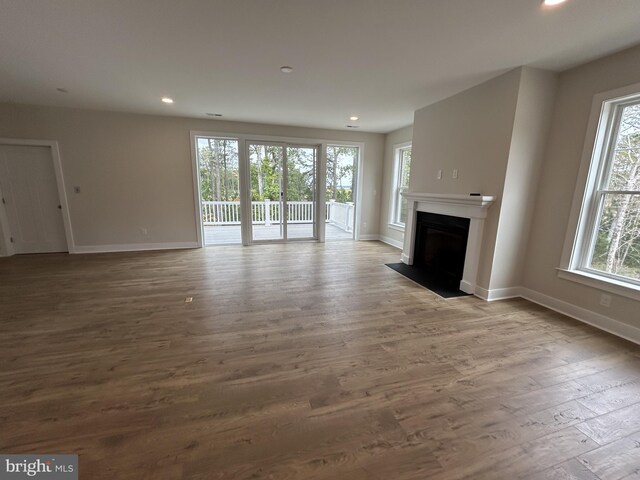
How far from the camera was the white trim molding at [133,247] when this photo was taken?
489 cm

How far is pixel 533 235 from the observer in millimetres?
3115

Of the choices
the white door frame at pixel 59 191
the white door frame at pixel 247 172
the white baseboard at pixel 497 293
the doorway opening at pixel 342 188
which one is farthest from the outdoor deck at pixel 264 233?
the white baseboard at pixel 497 293

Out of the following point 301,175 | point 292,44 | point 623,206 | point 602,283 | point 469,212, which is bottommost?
point 602,283

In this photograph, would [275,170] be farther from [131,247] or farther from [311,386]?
[311,386]

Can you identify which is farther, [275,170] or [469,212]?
[275,170]

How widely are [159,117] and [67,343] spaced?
4161 mm

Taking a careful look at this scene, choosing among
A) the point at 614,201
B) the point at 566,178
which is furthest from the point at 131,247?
the point at 614,201

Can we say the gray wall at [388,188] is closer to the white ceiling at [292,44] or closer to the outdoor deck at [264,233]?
the outdoor deck at [264,233]

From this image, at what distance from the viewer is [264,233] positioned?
21.9 ft

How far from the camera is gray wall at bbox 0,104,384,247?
14.5 feet

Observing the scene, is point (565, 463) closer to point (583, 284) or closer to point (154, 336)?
point (583, 284)

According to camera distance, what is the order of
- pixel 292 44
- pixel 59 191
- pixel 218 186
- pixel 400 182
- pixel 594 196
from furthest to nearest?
1. pixel 218 186
2. pixel 400 182
3. pixel 59 191
4. pixel 594 196
5. pixel 292 44

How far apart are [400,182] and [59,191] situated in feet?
21.0

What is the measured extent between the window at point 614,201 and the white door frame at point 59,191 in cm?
735
